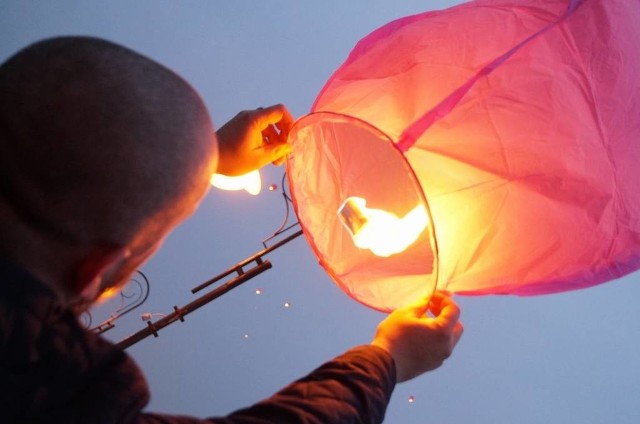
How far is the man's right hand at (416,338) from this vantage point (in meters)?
0.69

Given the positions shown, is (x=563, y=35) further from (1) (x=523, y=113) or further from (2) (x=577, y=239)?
(2) (x=577, y=239)

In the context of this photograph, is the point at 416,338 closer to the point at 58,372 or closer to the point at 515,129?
the point at 515,129

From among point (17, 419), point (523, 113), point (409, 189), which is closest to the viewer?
point (17, 419)

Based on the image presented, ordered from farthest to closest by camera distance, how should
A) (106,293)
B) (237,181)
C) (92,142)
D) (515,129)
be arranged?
1. (237,181)
2. (515,129)
3. (106,293)
4. (92,142)

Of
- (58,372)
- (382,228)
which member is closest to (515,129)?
(382,228)

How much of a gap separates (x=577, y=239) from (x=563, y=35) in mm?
269

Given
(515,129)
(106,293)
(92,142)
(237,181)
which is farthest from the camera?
(237,181)

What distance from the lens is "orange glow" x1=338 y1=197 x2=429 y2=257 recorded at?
715mm

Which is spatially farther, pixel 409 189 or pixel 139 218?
pixel 409 189

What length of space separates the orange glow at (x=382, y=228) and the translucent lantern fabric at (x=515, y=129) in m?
0.03

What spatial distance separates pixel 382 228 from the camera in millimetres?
733

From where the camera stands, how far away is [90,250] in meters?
0.47

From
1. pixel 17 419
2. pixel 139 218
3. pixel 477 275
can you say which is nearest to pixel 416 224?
pixel 477 275

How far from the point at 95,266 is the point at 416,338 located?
1.33ft
